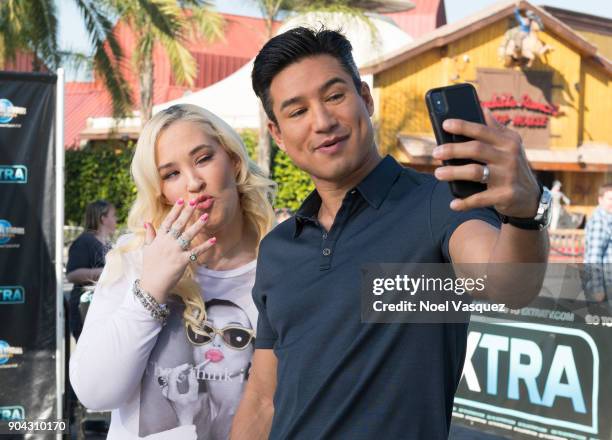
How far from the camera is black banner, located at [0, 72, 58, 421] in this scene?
18.2 ft

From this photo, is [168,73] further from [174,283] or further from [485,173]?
[485,173]

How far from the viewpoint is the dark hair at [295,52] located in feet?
6.73

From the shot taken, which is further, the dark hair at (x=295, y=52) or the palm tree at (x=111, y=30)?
the palm tree at (x=111, y=30)

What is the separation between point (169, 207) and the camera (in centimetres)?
273

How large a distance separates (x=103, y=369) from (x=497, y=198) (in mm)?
1420

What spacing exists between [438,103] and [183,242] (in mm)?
1151

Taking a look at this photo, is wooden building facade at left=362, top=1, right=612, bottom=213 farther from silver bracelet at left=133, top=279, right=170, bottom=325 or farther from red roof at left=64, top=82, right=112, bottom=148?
silver bracelet at left=133, top=279, right=170, bottom=325

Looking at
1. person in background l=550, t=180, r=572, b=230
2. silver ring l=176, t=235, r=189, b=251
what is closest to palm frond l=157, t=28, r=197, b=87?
person in background l=550, t=180, r=572, b=230

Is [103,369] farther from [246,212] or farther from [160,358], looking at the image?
[246,212]

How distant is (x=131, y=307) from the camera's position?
2.35 meters

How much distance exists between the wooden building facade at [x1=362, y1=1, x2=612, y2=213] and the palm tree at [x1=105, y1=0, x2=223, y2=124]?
642 centimetres

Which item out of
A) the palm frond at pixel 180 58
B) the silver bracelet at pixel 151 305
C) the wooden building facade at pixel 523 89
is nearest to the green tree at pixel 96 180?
the palm frond at pixel 180 58

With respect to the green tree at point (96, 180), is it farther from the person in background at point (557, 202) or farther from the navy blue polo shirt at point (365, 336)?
the navy blue polo shirt at point (365, 336)

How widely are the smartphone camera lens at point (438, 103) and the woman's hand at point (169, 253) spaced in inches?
44.0
